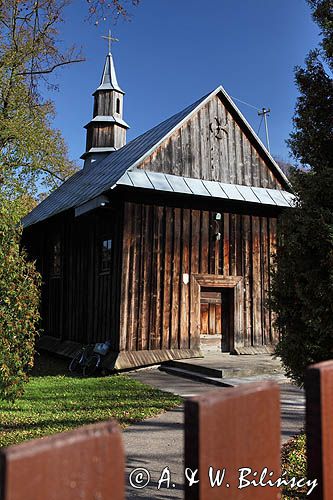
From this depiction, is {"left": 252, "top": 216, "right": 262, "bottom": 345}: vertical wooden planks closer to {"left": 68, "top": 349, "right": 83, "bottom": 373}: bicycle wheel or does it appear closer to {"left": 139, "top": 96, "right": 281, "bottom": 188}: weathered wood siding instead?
{"left": 139, "top": 96, "right": 281, "bottom": 188}: weathered wood siding

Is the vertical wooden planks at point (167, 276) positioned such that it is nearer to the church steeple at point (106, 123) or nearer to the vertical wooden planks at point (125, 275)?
the vertical wooden planks at point (125, 275)

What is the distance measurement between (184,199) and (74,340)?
222 inches

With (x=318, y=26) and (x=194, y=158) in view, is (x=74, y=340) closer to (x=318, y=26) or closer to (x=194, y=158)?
(x=194, y=158)

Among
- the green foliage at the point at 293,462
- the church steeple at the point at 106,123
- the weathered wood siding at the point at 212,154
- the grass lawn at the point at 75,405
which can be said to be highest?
the church steeple at the point at 106,123

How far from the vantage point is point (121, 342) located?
11.9 m

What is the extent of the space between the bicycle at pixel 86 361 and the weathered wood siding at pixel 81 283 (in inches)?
15.7

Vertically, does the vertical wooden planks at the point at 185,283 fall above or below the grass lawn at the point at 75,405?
above

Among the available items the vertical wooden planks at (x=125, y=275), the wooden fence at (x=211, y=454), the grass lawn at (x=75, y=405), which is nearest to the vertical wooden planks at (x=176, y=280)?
the vertical wooden planks at (x=125, y=275)

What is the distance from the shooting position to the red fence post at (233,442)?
3.48 feet

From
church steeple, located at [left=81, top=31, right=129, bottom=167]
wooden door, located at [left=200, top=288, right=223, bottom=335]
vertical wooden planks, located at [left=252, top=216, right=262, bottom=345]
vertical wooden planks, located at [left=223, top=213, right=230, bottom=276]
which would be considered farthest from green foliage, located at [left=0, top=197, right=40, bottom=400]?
church steeple, located at [left=81, top=31, right=129, bottom=167]

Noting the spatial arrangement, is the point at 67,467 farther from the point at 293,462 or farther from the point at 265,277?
the point at 265,277

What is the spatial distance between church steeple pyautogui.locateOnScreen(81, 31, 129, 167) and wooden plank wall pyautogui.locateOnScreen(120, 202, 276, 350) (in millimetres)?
9966

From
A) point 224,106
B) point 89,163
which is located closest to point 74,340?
point 224,106

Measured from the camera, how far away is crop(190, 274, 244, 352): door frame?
1307 cm
